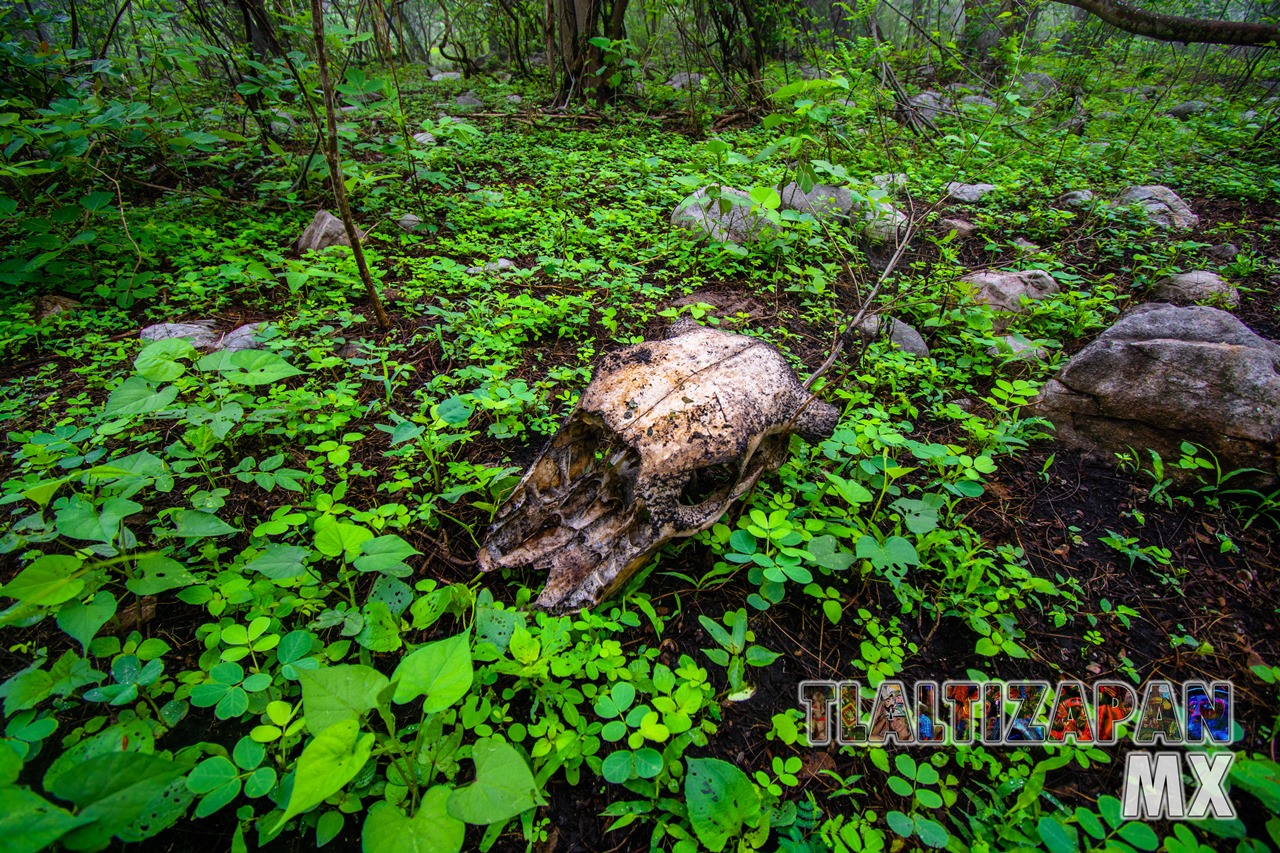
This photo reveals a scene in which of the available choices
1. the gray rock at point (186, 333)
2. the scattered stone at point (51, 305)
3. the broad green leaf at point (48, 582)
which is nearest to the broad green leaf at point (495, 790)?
the broad green leaf at point (48, 582)

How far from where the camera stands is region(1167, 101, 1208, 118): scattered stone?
9.43 m

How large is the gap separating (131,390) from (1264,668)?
171 inches

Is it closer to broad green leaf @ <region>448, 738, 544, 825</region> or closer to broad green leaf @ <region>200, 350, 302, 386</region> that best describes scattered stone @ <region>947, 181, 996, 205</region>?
broad green leaf @ <region>200, 350, 302, 386</region>

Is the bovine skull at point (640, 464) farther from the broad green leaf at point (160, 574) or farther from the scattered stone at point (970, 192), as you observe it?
the scattered stone at point (970, 192)

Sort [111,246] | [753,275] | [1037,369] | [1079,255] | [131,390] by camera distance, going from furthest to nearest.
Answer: [1079,255]
[753,275]
[111,246]
[1037,369]
[131,390]

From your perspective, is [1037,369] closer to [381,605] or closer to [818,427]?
[818,427]

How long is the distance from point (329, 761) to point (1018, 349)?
4.00 meters

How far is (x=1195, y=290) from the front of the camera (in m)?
3.89

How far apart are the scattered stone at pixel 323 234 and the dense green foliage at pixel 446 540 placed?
26 cm

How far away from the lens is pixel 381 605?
5.64 ft

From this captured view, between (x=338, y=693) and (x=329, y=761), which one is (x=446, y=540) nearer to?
(x=338, y=693)

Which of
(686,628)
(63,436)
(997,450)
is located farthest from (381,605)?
(997,450)

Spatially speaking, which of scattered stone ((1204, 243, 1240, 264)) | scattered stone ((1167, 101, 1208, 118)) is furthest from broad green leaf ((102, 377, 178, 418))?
scattered stone ((1167, 101, 1208, 118))

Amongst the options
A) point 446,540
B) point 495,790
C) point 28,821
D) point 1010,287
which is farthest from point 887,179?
point 28,821
